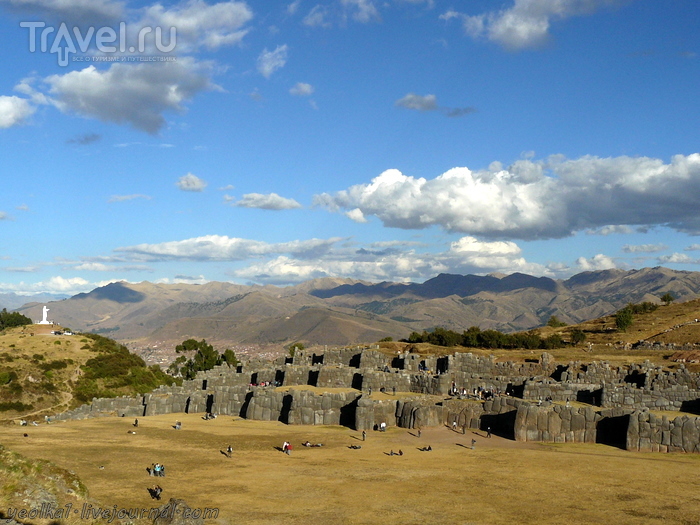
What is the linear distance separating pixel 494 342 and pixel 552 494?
2739 inches

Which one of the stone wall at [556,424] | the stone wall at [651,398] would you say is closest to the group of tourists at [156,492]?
the stone wall at [556,424]

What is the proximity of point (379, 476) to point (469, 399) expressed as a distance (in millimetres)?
20373

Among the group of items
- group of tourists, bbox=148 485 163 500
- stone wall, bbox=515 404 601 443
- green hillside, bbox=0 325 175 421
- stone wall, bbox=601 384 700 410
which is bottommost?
green hillside, bbox=0 325 175 421

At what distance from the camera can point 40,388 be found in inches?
3398

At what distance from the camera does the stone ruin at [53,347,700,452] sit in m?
47.5

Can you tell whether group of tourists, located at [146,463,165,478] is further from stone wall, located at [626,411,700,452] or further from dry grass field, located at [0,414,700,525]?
stone wall, located at [626,411,700,452]

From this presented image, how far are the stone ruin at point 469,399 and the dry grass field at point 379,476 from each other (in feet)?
5.86

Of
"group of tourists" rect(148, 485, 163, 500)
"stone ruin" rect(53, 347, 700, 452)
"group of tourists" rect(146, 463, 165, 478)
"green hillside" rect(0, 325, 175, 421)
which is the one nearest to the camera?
"group of tourists" rect(148, 485, 163, 500)

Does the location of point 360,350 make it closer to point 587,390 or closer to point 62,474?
point 587,390

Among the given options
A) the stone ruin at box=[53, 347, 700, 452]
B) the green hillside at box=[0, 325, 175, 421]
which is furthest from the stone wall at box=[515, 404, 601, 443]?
the green hillside at box=[0, 325, 175, 421]

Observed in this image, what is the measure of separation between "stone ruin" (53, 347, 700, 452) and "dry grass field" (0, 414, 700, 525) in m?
1.79

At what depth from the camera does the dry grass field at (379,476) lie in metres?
30.9

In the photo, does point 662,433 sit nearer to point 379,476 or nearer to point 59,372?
point 379,476

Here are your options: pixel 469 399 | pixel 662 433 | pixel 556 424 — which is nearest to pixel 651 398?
pixel 662 433
